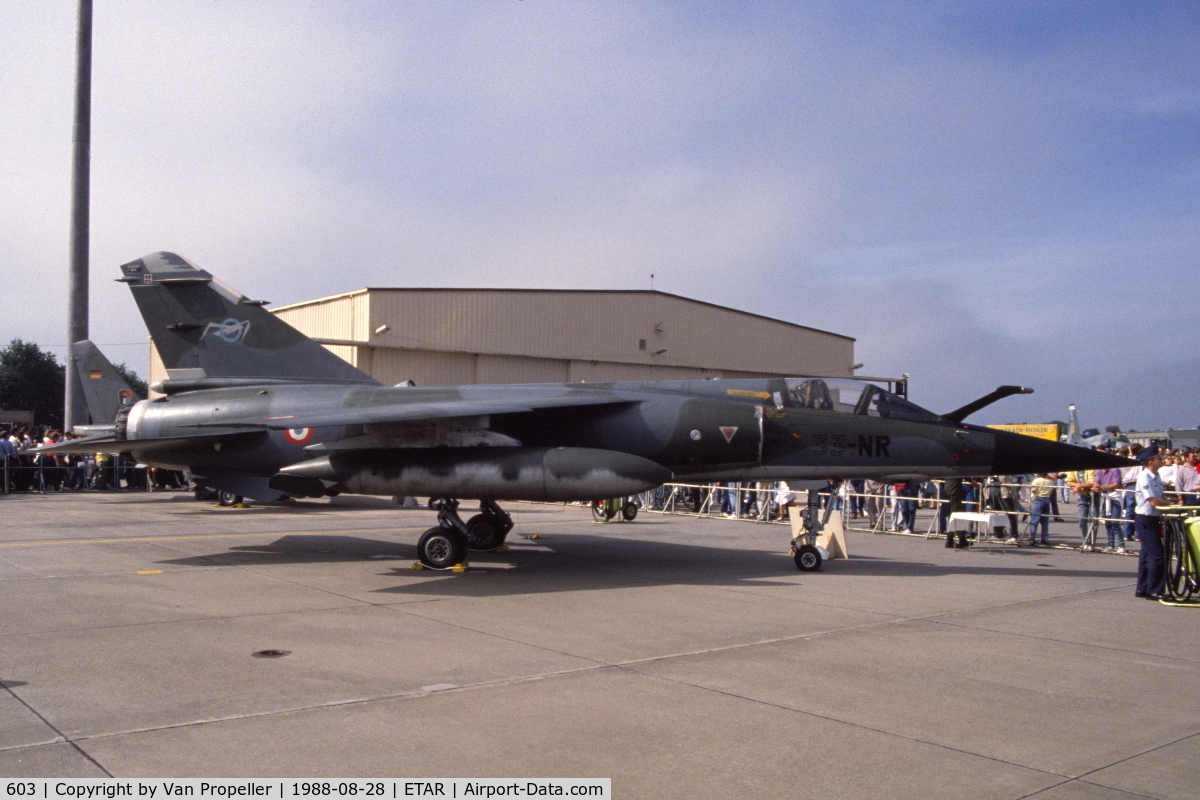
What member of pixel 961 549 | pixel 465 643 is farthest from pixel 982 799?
pixel 961 549

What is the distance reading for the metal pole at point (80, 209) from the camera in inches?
1045

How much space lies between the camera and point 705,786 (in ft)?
13.7

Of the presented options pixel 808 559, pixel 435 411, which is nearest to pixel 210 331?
pixel 435 411

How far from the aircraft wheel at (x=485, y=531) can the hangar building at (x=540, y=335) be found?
57.2 ft

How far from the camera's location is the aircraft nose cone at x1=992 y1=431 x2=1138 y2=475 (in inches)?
441

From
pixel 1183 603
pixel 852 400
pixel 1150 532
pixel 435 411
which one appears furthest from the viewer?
pixel 852 400

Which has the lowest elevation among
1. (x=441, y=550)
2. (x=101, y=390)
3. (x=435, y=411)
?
(x=441, y=550)

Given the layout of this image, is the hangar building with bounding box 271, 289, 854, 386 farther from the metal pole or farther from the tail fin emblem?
the tail fin emblem

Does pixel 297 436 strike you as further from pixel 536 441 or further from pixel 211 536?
pixel 211 536

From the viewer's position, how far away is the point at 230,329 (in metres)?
13.5

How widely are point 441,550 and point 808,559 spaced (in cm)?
475

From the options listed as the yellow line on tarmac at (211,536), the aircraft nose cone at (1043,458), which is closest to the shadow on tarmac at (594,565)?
the yellow line on tarmac at (211,536)
